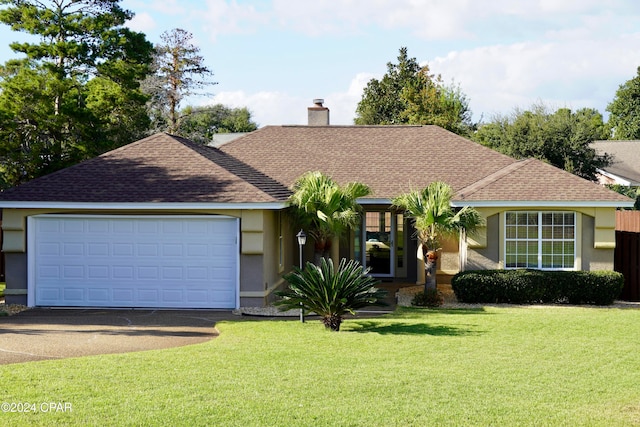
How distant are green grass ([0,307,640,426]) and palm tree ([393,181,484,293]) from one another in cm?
424

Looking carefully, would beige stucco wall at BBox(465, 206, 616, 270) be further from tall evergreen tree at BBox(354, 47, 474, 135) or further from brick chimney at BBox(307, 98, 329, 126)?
tall evergreen tree at BBox(354, 47, 474, 135)

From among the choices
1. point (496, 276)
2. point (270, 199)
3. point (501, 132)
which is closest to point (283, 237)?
point (270, 199)

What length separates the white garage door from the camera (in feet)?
58.6

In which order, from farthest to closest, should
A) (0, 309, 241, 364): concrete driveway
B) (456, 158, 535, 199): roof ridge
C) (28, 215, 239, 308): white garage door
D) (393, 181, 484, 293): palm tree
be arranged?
(456, 158, 535, 199): roof ridge
(393, 181, 484, 293): palm tree
(28, 215, 239, 308): white garage door
(0, 309, 241, 364): concrete driveway

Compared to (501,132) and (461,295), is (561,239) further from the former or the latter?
(501,132)

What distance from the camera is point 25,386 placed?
9.40 meters

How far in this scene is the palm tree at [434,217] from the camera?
60.3ft

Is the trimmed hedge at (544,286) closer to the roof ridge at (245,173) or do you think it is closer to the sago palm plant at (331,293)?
the sago palm plant at (331,293)

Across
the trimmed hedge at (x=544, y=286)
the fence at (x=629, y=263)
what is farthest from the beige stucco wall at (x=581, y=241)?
the fence at (x=629, y=263)

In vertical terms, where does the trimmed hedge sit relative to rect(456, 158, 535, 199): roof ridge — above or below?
below

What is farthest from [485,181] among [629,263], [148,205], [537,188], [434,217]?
[148,205]

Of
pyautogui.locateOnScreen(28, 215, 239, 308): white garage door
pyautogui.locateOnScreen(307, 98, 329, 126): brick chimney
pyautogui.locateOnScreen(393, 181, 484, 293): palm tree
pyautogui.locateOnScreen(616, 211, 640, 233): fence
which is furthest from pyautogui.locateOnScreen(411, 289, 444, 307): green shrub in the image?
pyautogui.locateOnScreen(307, 98, 329, 126): brick chimney

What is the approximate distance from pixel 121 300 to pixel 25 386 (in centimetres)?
874

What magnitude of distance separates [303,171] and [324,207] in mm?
5274
